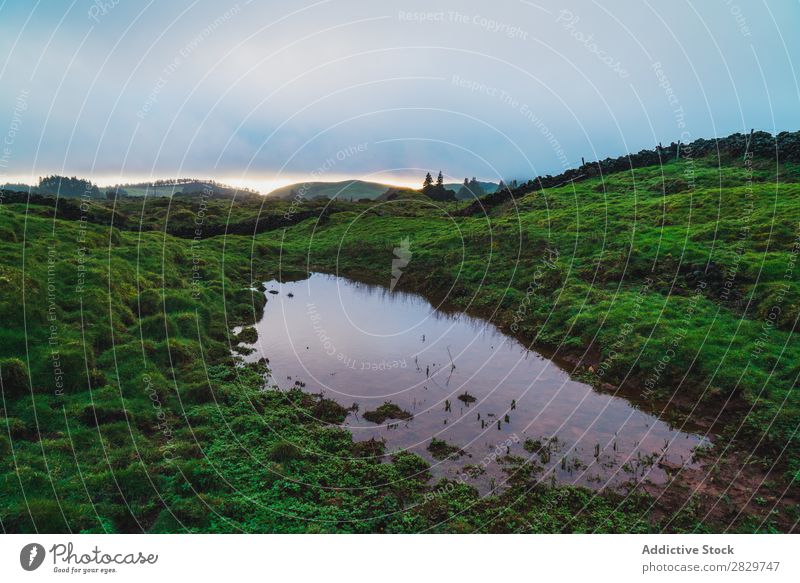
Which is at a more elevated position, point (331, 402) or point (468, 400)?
point (468, 400)

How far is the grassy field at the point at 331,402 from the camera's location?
1195cm

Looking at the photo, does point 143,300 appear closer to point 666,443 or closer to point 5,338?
point 5,338

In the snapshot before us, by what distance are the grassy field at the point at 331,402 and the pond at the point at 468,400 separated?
91 centimetres

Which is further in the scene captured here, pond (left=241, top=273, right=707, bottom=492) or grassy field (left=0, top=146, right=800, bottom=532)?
pond (left=241, top=273, right=707, bottom=492)

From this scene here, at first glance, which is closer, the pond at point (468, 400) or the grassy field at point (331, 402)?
the grassy field at point (331, 402)

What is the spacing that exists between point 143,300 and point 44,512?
16.4 m

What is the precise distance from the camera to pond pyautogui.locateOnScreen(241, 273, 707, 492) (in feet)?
48.6

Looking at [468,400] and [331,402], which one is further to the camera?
[468,400]

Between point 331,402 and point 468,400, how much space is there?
5617mm

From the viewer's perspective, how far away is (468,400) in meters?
19.2

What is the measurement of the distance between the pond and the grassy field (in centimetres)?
91

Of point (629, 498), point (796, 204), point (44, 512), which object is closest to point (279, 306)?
point (44, 512)

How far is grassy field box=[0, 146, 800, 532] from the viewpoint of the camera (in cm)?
1195

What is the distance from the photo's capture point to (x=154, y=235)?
42.7 metres
